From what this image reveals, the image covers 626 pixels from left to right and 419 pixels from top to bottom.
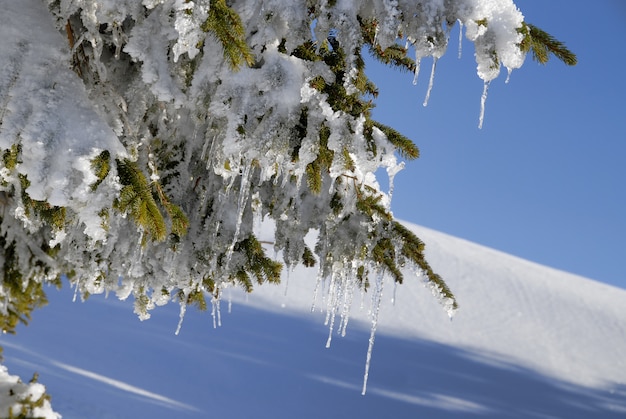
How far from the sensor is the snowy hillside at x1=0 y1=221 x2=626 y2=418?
1816 centimetres

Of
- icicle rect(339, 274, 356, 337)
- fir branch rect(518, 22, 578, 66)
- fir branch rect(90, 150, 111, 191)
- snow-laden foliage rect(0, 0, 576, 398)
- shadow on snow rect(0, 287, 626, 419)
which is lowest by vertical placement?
shadow on snow rect(0, 287, 626, 419)

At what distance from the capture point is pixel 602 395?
23.4m

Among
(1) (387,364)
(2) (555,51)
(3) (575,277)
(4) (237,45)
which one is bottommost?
(1) (387,364)

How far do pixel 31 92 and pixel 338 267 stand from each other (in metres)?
2.30

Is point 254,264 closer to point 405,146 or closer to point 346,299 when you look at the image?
point 346,299

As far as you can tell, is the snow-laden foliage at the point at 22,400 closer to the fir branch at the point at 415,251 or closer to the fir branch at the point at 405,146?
the fir branch at the point at 415,251

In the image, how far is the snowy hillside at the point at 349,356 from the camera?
1816 cm

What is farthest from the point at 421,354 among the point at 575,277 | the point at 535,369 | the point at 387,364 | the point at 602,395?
the point at 575,277

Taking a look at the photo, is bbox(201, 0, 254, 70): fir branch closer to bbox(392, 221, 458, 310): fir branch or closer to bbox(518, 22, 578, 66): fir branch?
bbox(518, 22, 578, 66): fir branch

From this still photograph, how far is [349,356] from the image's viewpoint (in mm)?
25812

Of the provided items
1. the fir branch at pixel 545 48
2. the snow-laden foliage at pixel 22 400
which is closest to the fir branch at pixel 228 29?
the fir branch at pixel 545 48

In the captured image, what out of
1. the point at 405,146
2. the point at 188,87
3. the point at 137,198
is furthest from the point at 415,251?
the point at 137,198

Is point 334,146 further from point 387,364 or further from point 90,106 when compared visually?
point 387,364

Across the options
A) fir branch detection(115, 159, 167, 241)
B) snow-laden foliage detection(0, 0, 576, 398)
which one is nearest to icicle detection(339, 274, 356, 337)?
snow-laden foliage detection(0, 0, 576, 398)
